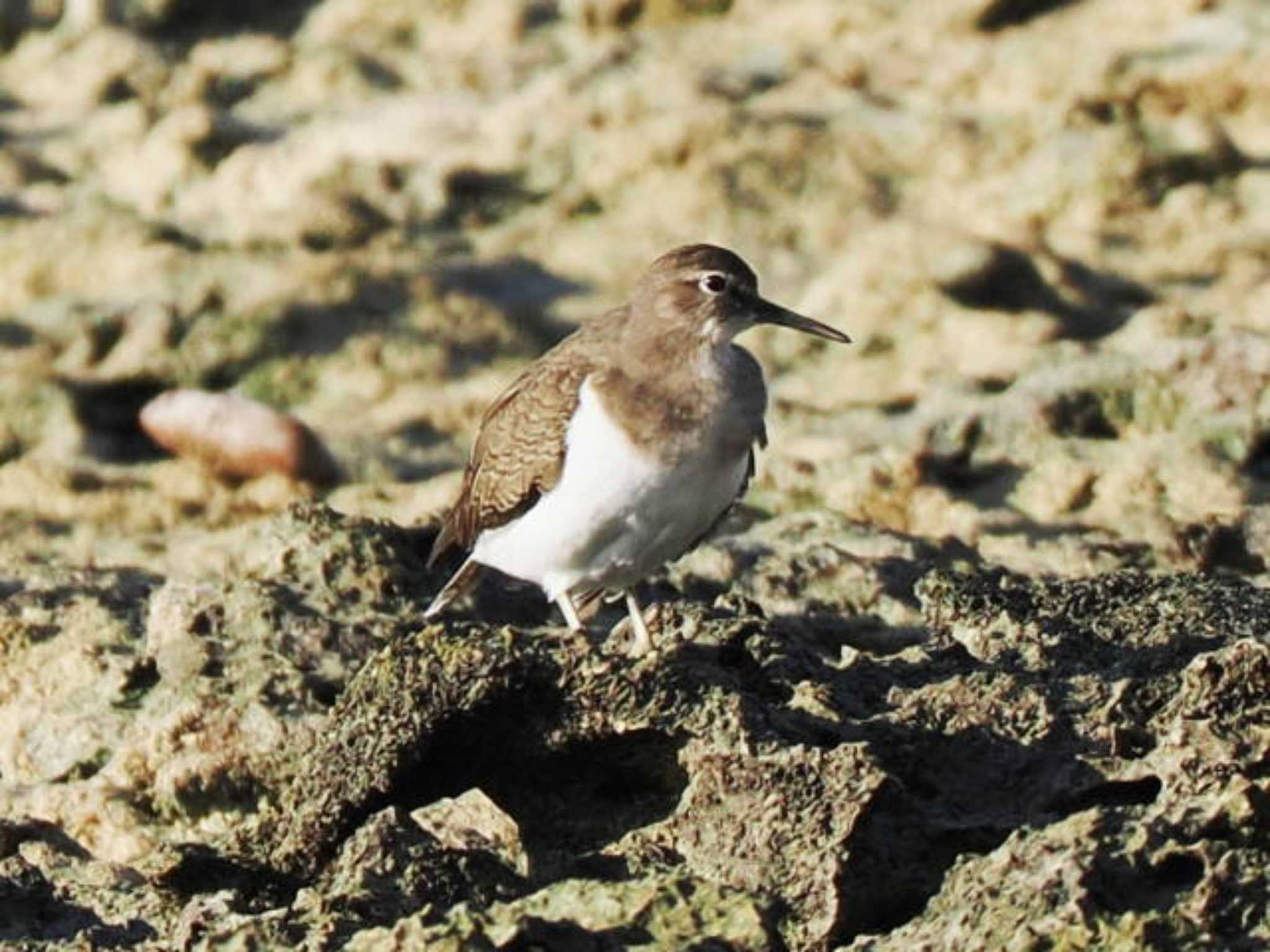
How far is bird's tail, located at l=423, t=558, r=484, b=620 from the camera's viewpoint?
9.14 m

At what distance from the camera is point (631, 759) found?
741cm

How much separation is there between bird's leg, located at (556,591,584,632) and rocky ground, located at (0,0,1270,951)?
0.36 metres

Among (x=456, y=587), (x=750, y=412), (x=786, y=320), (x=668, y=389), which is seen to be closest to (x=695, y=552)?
(x=786, y=320)

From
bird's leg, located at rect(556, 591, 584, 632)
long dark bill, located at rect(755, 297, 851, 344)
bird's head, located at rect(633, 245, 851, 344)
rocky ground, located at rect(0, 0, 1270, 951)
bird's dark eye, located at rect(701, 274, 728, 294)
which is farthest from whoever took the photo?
long dark bill, located at rect(755, 297, 851, 344)

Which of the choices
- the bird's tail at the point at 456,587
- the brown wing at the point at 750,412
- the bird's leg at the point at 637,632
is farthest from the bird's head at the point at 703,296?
the bird's tail at the point at 456,587

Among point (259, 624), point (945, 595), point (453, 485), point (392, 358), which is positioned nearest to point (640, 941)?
point (945, 595)

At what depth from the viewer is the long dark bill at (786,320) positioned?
9.36 m

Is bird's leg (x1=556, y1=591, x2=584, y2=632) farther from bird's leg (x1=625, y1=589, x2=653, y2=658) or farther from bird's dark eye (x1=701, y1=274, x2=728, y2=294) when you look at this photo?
bird's dark eye (x1=701, y1=274, x2=728, y2=294)

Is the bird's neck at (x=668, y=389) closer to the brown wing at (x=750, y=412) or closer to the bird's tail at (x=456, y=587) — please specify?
the brown wing at (x=750, y=412)

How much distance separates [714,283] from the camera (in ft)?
30.3

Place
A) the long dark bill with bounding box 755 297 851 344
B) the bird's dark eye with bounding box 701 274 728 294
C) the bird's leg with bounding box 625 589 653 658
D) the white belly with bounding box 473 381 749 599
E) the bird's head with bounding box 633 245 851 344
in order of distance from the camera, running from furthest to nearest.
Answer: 1. the long dark bill with bounding box 755 297 851 344
2. the bird's dark eye with bounding box 701 274 728 294
3. the bird's head with bounding box 633 245 851 344
4. the white belly with bounding box 473 381 749 599
5. the bird's leg with bounding box 625 589 653 658

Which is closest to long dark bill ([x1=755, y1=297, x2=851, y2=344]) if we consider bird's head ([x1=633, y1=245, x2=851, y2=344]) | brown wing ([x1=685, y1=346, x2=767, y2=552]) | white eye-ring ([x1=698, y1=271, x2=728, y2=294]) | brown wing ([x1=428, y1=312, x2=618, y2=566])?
bird's head ([x1=633, y1=245, x2=851, y2=344])

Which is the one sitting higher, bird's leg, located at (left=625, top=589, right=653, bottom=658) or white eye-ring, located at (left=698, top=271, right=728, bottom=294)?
white eye-ring, located at (left=698, top=271, right=728, bottom=294)

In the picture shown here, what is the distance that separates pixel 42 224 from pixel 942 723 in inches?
323
